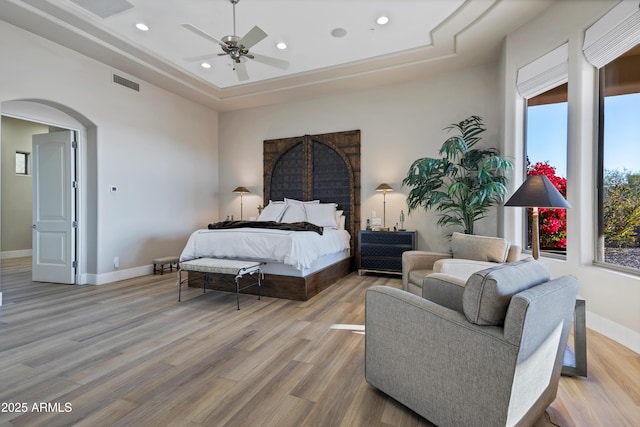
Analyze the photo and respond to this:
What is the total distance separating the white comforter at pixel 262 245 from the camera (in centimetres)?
361

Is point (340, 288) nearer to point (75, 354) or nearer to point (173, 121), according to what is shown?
point (75, 354)

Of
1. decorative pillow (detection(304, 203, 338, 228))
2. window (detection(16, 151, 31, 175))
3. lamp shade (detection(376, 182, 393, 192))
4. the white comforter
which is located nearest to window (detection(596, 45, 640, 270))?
lamp shade (detection(376, 182, 393, 192))

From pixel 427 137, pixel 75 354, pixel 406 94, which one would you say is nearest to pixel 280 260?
pixel 75 354

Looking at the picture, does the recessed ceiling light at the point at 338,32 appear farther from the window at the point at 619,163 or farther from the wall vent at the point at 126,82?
the wall vent at the point at 126,82

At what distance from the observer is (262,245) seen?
3.75 m

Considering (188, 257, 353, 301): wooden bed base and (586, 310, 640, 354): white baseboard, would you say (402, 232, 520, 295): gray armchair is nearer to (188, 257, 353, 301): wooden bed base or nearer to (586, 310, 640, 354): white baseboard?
(586, 310, 640, 354): white baseboard

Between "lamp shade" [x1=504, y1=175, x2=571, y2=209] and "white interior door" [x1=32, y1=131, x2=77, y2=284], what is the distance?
18.5 feet

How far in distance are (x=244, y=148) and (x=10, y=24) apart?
12.3 ft

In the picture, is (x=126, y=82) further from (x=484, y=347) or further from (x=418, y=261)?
(x=484, y=347)

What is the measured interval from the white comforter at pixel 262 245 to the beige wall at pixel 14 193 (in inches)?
230

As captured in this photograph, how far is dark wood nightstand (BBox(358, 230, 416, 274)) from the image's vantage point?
4.85 m

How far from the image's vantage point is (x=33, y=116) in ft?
13.8

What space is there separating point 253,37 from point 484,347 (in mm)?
3325

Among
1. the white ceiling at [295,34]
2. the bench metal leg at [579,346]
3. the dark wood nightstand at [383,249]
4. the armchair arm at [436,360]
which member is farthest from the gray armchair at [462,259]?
the white ceiling at [295,34]
